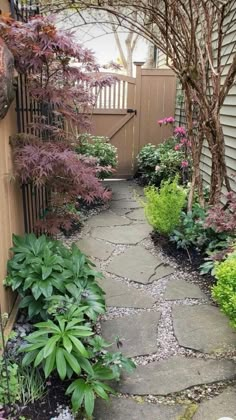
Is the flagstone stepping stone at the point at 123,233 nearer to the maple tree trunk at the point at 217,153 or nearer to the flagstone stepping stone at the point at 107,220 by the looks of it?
the flagstone stepping stone at the point at 107,220

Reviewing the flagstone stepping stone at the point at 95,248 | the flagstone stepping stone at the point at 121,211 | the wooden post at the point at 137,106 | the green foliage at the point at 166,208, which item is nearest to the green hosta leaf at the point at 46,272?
the flagstone stepping stone at the point at 95,248

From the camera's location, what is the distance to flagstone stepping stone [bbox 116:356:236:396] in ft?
6.16

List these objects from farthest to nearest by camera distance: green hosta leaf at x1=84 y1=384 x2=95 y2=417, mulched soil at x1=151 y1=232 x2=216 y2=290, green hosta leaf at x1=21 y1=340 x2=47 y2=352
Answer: mulched soil at x1=151 y1=232 x2=216 y2=290
green hosta leaf at x1=21 y1=340 x2=47 y2=352
green hosta leaf at x1=84 y1=384 x2=95 y2=417

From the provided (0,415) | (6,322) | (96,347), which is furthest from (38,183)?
(0,415)

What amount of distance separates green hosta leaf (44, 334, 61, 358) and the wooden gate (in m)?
4.93

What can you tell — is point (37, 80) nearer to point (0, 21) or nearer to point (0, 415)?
point (0, 21)

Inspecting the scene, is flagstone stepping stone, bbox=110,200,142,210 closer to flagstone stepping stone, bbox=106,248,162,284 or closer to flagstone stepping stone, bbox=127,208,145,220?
flagstone stepping stone, bbox=127,208,145,220

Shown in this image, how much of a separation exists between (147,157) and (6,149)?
410 cm

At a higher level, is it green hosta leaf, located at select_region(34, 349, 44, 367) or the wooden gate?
the wooden gate

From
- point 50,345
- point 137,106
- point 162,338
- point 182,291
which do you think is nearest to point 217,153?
point 182,291

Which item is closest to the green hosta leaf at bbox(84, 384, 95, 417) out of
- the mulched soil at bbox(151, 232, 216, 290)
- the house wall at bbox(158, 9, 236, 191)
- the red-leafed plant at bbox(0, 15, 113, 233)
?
the red-leafed plant at bbox(0, 15, 113, 233)

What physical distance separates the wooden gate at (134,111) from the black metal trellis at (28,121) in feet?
11.3

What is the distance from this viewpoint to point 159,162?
19.1 feet

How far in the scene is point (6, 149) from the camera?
6.88 feet
